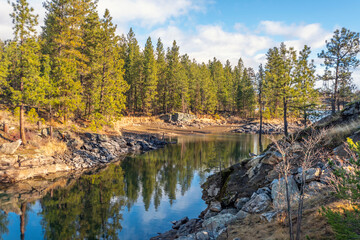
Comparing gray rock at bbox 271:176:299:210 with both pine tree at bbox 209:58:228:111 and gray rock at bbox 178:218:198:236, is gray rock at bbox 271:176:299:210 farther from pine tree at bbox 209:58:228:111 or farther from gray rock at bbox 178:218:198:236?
pine tree at bbox 209:58:228:111

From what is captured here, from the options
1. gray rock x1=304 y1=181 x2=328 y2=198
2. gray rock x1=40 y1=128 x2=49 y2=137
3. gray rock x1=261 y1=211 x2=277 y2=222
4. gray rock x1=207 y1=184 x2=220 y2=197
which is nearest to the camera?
gray rock x1=261 y1=211 x2=277 y2=222

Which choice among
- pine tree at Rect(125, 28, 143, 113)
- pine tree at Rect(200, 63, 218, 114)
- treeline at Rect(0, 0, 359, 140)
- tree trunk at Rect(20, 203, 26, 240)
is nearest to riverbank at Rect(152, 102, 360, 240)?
tree trunk at Rect(20, 203, 26, 240)

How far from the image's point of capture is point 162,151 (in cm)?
3959

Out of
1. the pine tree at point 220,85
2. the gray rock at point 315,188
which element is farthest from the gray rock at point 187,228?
the pine tree at point 220,85

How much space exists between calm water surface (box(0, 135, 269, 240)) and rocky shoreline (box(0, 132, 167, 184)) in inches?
117

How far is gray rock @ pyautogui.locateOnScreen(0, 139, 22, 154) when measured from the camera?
2217 cm

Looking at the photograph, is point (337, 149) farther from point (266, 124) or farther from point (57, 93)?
point (266, 124)

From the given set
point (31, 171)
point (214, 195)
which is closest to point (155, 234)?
point (214, 195)

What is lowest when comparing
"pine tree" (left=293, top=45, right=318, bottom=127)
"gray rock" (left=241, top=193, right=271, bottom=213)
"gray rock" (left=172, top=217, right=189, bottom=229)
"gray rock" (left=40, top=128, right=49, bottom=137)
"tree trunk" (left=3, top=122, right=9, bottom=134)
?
"gray rock" (left=172, top=217, right=189, bottom=229)

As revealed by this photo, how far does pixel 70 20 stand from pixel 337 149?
36777 millimetres

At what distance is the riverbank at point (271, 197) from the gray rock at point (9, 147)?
18.2 metres

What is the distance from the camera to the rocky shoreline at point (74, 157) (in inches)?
864

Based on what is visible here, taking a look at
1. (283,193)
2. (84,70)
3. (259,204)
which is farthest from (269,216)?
(84,70)

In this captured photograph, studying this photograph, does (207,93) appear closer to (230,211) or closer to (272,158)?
(272,158)
